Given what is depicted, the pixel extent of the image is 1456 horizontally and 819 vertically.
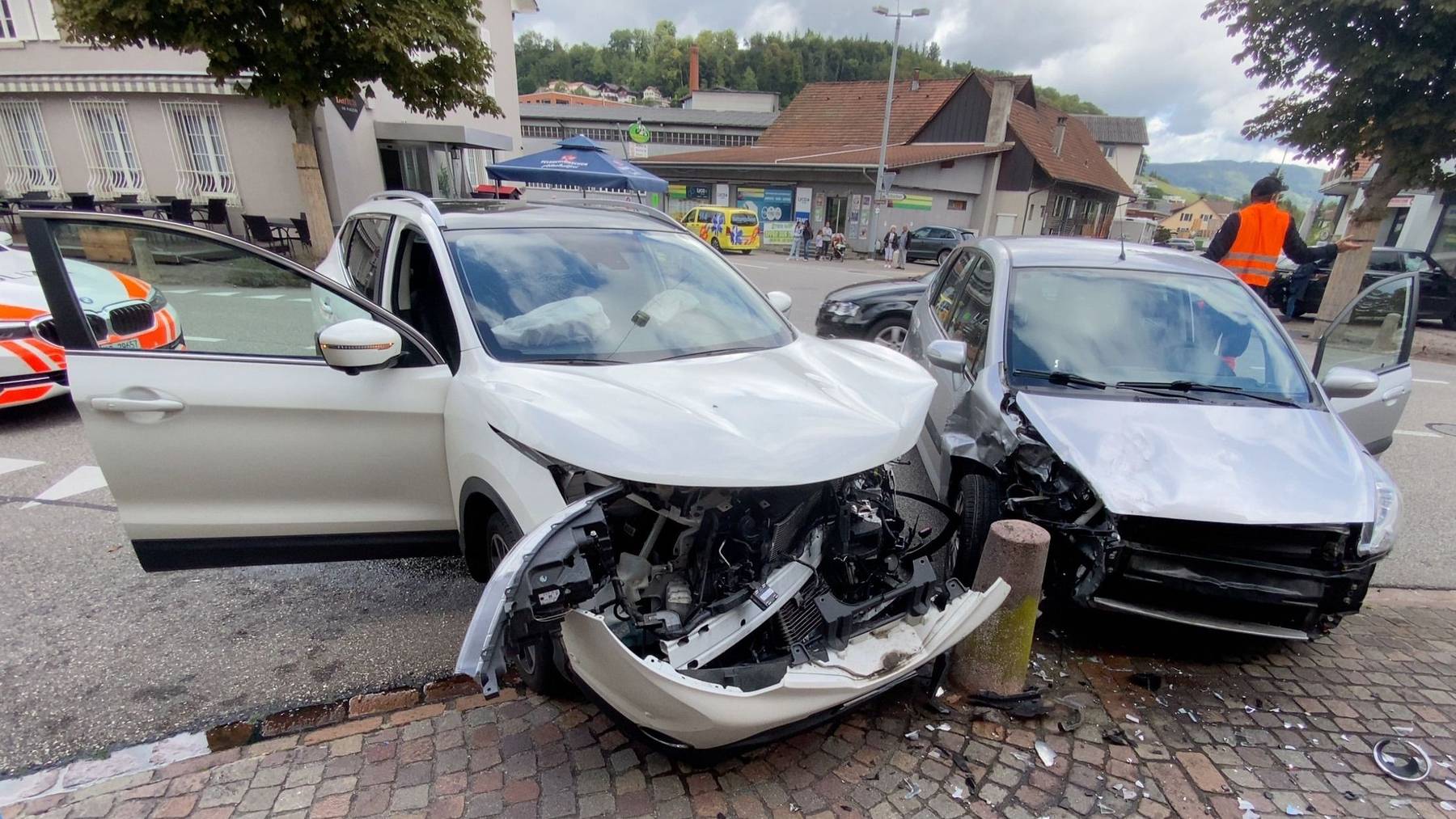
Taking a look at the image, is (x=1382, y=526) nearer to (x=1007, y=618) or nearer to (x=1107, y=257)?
(x=1007, y=618)

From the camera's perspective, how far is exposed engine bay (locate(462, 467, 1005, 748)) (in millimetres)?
1849

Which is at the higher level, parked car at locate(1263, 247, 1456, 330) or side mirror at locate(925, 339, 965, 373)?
side mirror at locate(925, 339, 965, 373)

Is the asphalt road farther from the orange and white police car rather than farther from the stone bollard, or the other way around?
the stone bollard

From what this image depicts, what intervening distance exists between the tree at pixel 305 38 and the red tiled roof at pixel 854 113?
24.0m

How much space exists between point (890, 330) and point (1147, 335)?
3913 mm

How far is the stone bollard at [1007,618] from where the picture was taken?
2.59 meters

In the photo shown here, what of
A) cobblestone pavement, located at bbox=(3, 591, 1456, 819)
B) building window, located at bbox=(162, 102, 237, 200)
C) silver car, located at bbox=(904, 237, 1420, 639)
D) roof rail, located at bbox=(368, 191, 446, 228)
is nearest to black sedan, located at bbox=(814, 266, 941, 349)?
silver car, located at bbox=(904, 237, 1420, 639)

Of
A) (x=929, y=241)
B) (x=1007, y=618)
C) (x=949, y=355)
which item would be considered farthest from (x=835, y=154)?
(x=1007, y=618)

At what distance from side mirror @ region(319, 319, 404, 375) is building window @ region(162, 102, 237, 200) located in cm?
1623

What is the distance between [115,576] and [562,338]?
263 centimetres

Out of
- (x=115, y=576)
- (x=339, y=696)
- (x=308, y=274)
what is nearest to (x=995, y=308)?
(x=308, y=274)

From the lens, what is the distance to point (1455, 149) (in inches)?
384

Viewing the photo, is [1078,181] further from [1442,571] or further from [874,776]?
[874,776]

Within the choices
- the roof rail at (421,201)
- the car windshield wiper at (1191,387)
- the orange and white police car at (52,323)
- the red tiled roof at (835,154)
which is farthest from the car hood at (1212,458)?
the red tiled roof at (835,154)
